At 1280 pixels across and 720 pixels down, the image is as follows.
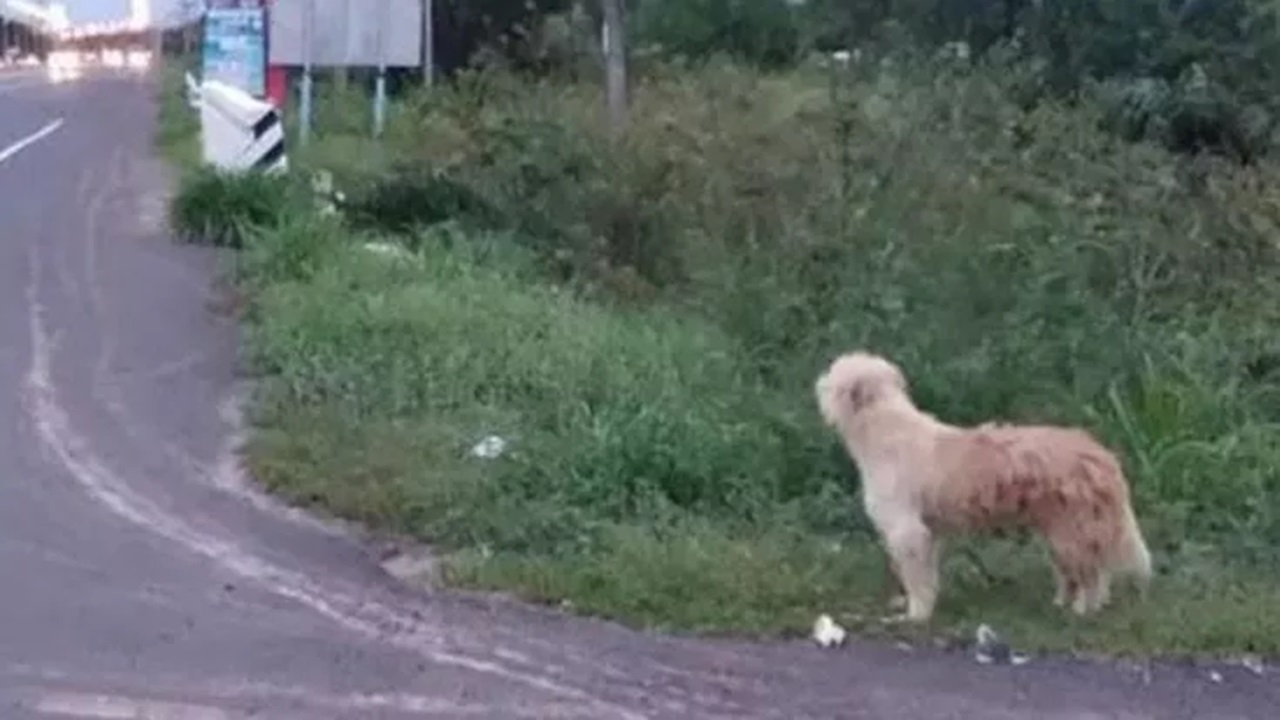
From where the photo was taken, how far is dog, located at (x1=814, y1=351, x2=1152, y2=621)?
8453 mm

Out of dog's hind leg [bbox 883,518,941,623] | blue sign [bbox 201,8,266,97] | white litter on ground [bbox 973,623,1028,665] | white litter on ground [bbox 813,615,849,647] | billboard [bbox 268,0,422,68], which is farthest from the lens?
blue sign [bbox 201,8,266,97]

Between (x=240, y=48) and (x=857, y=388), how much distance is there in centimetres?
2076

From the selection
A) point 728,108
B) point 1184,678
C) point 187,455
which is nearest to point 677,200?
point 728,108

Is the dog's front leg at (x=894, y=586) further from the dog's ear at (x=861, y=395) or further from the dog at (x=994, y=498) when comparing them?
the dog's ear at (x=861, y=395)

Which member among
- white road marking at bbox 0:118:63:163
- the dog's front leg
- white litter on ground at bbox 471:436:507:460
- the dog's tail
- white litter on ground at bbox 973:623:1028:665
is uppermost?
the dog's tail

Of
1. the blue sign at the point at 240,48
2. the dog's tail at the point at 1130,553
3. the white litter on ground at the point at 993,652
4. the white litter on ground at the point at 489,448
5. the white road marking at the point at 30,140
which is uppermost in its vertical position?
the dog's tail at the point at 1130,553

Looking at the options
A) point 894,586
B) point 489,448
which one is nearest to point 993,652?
point 894,586

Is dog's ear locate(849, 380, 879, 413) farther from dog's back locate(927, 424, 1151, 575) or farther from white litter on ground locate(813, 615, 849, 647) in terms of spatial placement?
white litter on ground locate(813, 615, 849, 647)

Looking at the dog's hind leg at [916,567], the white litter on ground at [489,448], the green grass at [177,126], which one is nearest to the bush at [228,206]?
the green grass at [177,126]

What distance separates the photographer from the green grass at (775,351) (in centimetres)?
895

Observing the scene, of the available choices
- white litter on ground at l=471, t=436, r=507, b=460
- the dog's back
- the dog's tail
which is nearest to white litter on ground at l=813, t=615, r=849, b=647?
the dog's back

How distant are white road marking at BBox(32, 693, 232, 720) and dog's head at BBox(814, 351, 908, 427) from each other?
2.47 m

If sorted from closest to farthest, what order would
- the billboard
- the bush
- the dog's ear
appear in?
the dog's ear → the bush → the billboard

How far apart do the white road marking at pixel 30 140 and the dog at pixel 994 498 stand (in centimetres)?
2381
